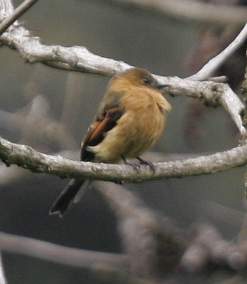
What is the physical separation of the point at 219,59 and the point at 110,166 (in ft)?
4.01

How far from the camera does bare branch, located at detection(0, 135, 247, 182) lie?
14.8ft

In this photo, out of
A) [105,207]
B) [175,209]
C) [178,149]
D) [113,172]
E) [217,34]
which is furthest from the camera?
[178,149]

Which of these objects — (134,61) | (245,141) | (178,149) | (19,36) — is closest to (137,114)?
(19,36)

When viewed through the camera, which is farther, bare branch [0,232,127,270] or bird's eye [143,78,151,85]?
bare branch [0,232,127,270]

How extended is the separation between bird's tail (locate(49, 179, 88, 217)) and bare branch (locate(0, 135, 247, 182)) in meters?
1.29

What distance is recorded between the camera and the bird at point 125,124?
5.99 m

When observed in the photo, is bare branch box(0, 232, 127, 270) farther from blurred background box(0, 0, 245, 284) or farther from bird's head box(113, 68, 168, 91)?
bird's head box(113, 68, 168, 91)

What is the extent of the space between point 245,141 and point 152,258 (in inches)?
44.9

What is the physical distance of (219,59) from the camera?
18.9 feet

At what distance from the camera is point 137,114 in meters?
6.04

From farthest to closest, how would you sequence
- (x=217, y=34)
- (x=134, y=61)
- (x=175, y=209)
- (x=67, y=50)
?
(x=134, y=61)
(x=175, y=209)
(x=217, y=34)
(x=67, y=50)

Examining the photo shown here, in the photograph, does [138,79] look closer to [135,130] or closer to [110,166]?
[135,130]

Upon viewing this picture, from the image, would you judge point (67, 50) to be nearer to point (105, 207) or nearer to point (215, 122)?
point (105, 207)

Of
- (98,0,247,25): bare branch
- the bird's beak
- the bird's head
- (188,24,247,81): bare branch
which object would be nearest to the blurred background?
the bird's head
